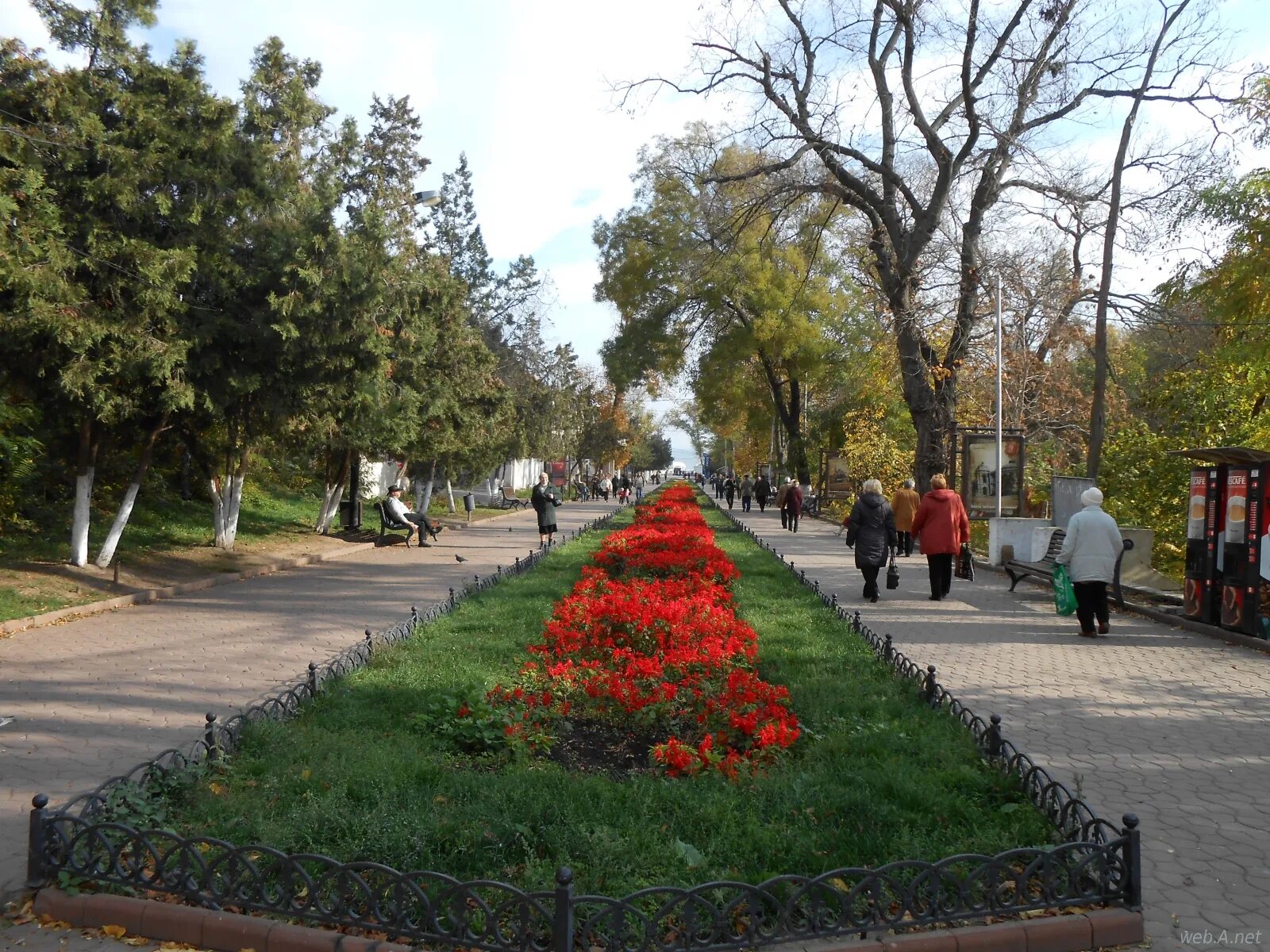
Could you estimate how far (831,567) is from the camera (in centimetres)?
1947

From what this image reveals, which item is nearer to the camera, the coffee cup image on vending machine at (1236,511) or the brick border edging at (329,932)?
the brick border edging at (329,932)

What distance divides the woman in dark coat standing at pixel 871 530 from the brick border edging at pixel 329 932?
957cm

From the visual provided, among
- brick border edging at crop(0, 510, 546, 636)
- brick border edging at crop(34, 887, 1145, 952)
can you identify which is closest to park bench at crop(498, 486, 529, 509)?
brick border edging at crop(0, 510, 546, 636)

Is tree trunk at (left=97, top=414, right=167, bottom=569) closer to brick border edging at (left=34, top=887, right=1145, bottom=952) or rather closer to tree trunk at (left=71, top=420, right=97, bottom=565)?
tree trunk at (left=71, top=420, right=97, bottom=565)

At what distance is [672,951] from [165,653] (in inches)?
303

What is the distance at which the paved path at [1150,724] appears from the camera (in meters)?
4.32

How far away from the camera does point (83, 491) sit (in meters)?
14.3


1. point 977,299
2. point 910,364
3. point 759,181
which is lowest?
point 910,364

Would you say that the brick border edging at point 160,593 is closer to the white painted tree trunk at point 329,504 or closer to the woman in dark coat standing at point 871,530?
the white painted tree trunk at point 329,504

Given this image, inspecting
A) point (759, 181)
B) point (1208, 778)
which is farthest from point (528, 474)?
point (1208, 778)

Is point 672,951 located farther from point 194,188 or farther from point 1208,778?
point 194,188

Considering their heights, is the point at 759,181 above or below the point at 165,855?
above

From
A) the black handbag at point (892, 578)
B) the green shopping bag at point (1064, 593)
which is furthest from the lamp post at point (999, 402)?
the green shopping bag at point (1064, 593)

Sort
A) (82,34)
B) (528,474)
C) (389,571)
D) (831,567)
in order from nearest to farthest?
(82,34), (389,571), (831,567), (528,474)
